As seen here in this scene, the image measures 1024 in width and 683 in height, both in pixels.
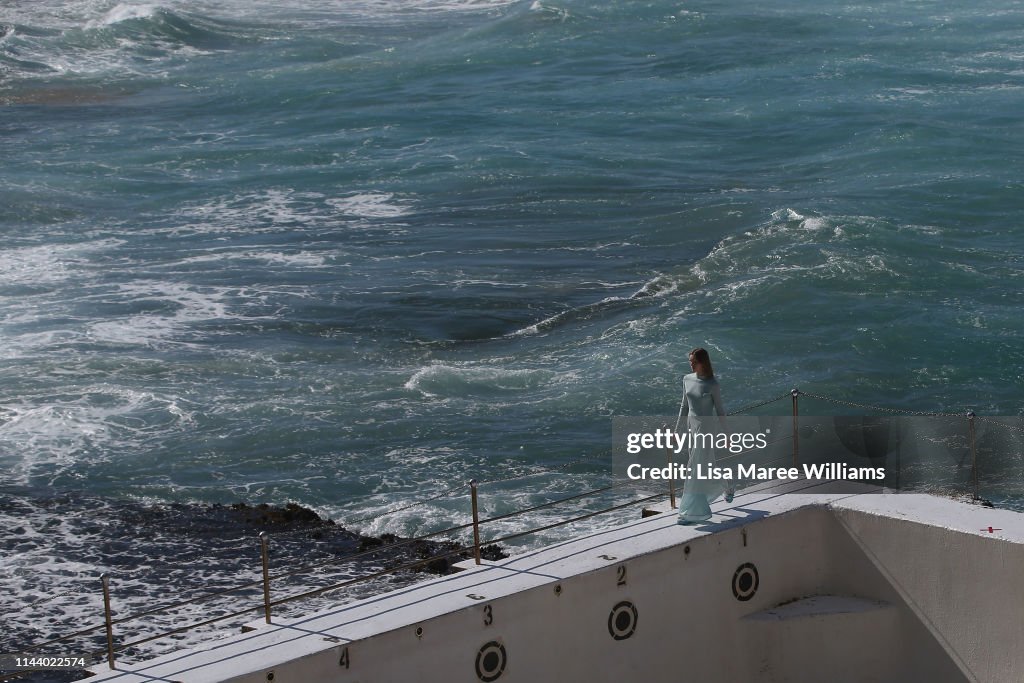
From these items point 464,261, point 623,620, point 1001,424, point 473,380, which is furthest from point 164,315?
point 623,620

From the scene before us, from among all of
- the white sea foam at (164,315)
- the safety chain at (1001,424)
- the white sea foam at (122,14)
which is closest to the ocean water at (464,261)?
the white sea foam at (164,315)

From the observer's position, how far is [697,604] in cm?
1005

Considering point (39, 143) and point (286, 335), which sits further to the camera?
point (39, 143)

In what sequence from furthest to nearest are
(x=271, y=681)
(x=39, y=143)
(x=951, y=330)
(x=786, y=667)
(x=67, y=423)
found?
1. (x=39, y=143)
2. (x=951, y=330)
3. (x=67, y=423)
4. (x=786, y=667)
5. (x=271, y=681)

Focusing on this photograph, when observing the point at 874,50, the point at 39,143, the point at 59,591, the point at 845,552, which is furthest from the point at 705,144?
the point at 845,552

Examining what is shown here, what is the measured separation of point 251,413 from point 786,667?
1390 centimetres

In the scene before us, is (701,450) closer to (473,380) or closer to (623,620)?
(623,620)

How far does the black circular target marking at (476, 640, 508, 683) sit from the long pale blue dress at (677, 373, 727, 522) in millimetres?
1864

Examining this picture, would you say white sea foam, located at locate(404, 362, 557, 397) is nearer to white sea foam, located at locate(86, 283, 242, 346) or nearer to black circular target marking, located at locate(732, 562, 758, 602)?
white sea foam, located at locate(86, 283, 242, 346)

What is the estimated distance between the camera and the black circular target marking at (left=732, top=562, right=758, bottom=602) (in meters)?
10.3

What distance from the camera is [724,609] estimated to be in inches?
402

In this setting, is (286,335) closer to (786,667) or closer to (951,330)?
(951,330)

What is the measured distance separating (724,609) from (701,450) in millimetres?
1131

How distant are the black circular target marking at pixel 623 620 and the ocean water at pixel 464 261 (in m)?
8.56
